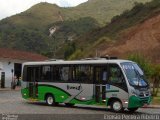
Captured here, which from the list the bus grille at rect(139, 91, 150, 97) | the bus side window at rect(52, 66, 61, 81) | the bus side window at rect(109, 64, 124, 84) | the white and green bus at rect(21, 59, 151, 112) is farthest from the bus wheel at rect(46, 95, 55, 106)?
the bus grille at rect(139, 91, 150, 97)

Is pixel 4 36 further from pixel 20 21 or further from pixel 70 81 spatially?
pixel 70 81

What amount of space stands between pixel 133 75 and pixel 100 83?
2128 mm

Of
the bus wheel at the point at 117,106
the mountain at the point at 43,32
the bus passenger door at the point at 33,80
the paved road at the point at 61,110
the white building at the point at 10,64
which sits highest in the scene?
the mountain at the point at 43,32

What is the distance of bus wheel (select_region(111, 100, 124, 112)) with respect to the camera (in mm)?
23841

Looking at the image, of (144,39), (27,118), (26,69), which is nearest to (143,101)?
(27,118)

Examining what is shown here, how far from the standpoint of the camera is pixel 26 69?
99.6 ft

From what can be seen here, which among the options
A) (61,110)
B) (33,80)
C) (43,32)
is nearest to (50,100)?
(33,80)

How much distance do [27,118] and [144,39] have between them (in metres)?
71.2

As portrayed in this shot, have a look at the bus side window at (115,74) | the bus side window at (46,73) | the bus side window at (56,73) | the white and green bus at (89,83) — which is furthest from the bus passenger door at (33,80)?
the bus side window at (115,74)

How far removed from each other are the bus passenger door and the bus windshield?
24.2 feet

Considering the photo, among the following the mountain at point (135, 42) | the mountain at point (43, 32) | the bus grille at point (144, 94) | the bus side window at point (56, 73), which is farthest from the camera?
the mountain at point (43, 32)

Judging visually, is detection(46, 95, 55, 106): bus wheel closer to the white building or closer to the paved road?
the paved road

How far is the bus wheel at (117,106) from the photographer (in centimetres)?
2384

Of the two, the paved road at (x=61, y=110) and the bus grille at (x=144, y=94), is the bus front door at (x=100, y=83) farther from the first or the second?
the bus grille at (x=144, y=94)
